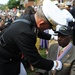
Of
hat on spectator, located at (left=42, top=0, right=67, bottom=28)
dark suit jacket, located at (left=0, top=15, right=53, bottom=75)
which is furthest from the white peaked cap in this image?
dark suit jacket, located at (left=0, top=15, right=53, bottom=75)

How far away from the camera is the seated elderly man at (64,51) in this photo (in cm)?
353

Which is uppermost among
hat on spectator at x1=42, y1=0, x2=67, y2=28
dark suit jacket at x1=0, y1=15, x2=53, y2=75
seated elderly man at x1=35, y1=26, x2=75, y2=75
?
hat on spectator at x1=42, y1=0, x2=67, y2=28

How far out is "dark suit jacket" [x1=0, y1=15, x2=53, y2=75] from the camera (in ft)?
9.24

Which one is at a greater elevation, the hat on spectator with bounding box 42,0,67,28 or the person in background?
the hat on spectator with bounding box 42,0,67,28

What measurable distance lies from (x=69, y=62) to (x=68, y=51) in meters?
0.17

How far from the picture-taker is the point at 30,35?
2807mm

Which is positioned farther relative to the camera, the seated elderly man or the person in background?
the seated elderly man

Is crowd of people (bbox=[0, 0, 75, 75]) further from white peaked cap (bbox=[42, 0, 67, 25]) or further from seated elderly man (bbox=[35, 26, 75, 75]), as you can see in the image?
seated elderly man (bbox=[35, 26, 75, 75])

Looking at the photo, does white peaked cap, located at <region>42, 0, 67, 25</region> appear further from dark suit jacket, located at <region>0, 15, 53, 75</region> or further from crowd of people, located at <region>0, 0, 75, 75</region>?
→ dark suit jacket, located at <region>0, 15, 53, 75</region>

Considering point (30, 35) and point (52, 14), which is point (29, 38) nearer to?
point (30, 35)

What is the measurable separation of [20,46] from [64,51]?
3.20 feet

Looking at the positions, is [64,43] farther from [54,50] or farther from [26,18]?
[26,18]

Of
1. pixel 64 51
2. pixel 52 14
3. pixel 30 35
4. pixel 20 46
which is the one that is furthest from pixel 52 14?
pixel 64 51

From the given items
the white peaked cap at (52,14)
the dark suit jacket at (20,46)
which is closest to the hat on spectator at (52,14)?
the white peaked cap at (52,14)
